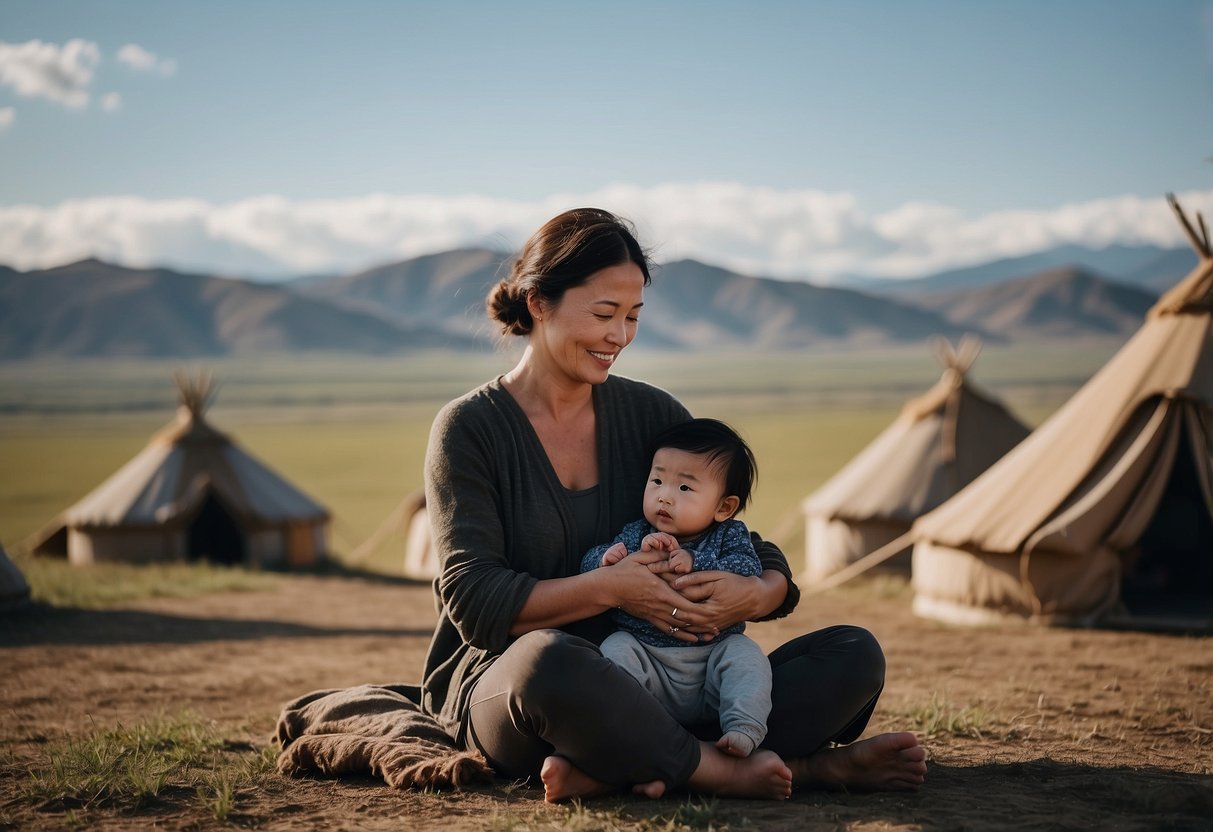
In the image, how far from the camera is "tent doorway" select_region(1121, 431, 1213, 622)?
26.4ft

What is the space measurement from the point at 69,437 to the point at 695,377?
254 feet

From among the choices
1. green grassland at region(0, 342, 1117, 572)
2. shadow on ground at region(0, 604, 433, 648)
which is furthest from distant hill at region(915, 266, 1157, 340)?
shadow on ground at region(0, 604, 433, 648)

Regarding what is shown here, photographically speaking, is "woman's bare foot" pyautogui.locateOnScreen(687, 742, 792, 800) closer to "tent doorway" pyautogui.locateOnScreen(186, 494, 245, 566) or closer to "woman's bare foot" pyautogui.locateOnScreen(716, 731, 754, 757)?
"woman's bare foot" pyautogui.locateOnScreen(716, 731, 754, 757)

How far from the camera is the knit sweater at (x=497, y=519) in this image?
3.07m

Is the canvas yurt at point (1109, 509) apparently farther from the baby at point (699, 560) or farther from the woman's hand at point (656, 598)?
the woman's hand at point (656, 598)

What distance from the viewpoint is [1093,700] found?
4.70 m

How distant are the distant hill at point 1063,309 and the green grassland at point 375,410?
11.8 m

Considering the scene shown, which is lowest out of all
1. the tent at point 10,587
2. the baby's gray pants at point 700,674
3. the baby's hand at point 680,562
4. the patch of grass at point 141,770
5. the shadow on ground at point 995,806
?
the tent at point 10,587

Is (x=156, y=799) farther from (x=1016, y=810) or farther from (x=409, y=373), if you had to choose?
(x=409, y=373)

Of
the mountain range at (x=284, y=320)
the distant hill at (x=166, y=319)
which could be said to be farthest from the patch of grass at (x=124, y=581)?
the distant hill at (x=166, y=319)

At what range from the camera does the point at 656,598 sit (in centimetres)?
296

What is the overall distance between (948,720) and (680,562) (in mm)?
1530

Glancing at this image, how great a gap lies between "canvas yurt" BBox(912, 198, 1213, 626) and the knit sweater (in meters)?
4.46

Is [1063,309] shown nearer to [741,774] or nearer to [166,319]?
[166,319]
